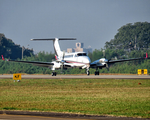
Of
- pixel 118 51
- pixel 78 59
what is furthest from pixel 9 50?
pixel 78 59

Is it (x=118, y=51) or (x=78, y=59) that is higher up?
(x=118, y=51)

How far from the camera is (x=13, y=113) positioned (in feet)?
44.8

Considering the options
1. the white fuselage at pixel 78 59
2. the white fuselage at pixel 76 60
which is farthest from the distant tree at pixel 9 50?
the white fuselage at pixel 78 59

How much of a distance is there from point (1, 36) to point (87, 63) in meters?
64.3

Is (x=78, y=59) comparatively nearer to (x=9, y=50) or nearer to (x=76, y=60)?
(x=76, y=60)

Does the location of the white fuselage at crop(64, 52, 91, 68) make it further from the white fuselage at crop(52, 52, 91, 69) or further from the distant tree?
the distant tree

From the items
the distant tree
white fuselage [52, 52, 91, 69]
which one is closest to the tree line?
the distant tree

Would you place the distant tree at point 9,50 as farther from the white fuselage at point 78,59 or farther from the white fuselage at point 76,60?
the white fuselage at point 78,59

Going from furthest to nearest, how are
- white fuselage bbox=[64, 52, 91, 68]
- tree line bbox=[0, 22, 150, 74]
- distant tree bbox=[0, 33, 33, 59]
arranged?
distant tree bbox=[0, 33, 33, 59] < tree line bbox=[0, 22, 150, 74] < white fuselage bbox=[64, 52, 91, 68]

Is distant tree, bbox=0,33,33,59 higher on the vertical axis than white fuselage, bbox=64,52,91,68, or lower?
higher

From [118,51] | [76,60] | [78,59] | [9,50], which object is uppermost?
[9,50]

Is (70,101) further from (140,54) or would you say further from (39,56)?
(140,54)

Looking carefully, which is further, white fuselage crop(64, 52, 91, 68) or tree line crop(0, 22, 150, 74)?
tree line crop(0, 22, 150, 74)

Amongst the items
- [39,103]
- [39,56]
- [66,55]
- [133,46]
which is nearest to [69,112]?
[39,103]
